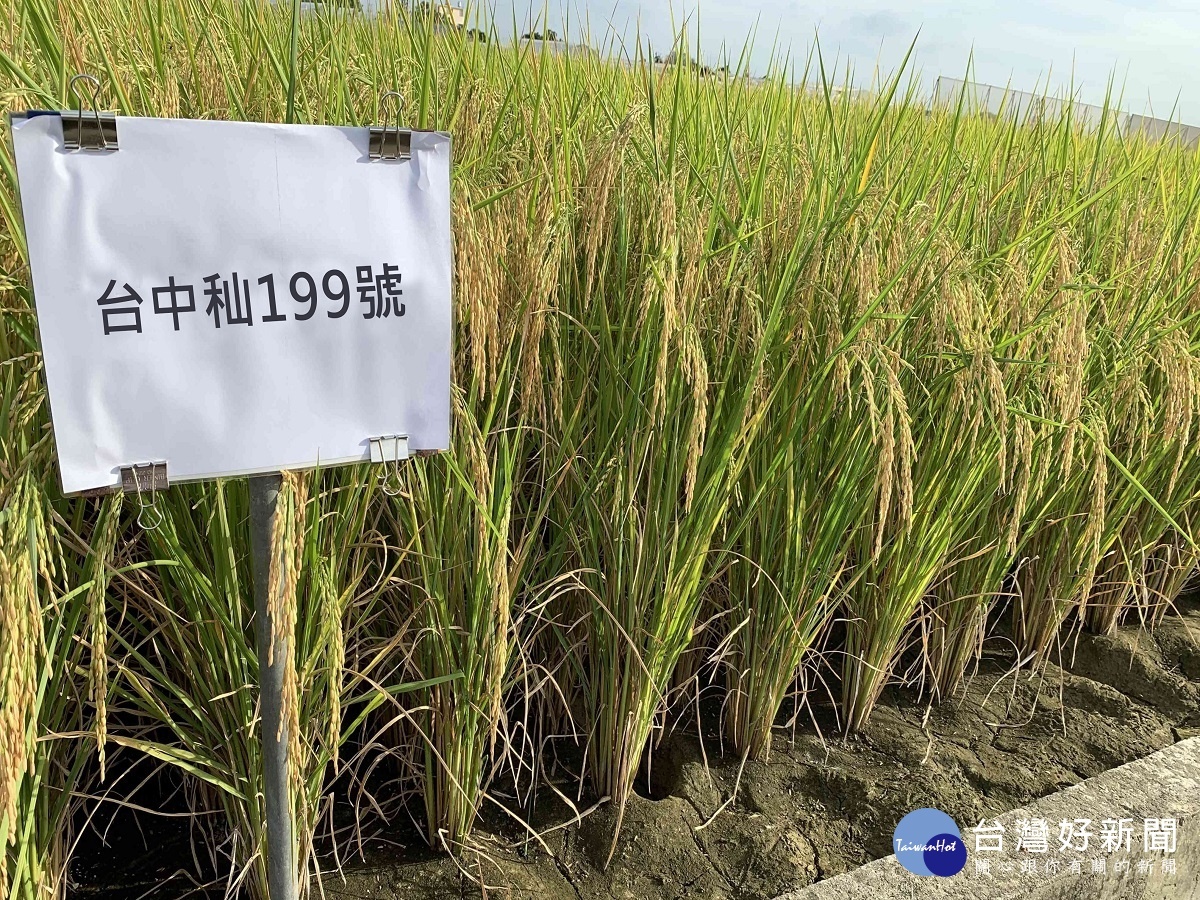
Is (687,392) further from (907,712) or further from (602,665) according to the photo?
(907,712)

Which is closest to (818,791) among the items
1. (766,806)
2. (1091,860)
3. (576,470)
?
(766,806)

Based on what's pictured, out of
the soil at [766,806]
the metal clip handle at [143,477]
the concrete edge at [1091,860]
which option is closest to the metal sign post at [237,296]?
the metal clip handle at [143,477]

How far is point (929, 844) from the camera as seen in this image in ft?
5.53

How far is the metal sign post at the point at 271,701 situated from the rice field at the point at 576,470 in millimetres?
46

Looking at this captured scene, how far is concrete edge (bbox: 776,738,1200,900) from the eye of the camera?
158 cm

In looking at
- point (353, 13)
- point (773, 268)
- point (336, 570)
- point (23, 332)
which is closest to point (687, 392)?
point (773, 268)

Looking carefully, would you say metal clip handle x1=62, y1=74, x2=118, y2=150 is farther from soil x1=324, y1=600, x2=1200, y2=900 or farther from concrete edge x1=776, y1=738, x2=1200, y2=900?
concrete edge x1=776, y1=738, x2=1200, y2=900

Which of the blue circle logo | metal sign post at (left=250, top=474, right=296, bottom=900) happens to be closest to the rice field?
metal sign post at (left=250, top=474, right=296, bottom=900)

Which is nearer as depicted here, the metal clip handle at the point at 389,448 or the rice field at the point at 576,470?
the metal clip handle at the point at 389,448

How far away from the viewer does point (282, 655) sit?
111 centimetres

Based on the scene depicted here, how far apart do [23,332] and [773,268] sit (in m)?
1.16

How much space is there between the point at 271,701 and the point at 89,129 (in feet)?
2.29

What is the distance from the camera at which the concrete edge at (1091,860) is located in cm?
158

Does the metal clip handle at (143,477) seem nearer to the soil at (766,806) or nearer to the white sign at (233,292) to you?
the white sign at (233,292)
